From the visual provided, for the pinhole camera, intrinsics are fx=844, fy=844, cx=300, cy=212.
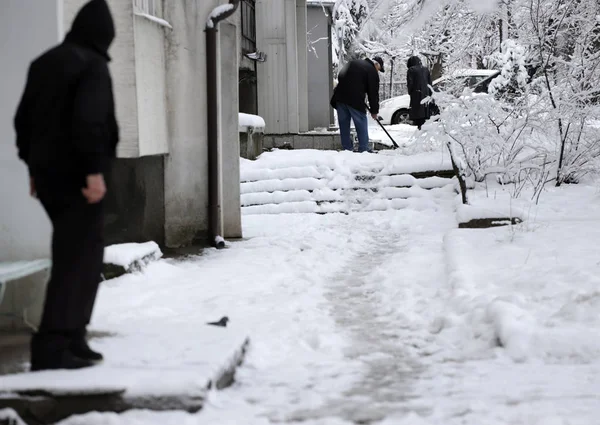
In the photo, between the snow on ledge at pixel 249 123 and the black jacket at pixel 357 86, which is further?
the black jacket at pixel 357 86

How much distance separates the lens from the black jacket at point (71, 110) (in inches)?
152

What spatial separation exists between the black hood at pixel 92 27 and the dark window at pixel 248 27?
510 inches

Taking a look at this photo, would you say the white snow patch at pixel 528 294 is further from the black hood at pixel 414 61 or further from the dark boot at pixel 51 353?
the black hood at pixel 414 61

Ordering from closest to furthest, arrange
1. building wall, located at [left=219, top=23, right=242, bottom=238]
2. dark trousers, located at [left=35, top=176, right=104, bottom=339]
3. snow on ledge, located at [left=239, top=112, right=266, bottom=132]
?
dark trousers, located at [left=35, top=176, right=104, bottom=339] < building wall, located at [left=219, top=23, right=242, bottom=238] < snow on ledge, located at [left=239, top=112, right=266, bottom=132]

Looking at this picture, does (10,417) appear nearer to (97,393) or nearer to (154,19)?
(97,393)

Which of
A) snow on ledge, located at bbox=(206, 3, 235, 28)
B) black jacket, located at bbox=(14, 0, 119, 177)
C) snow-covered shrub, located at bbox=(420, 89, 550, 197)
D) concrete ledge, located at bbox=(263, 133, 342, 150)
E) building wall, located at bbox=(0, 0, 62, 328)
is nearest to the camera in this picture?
black jacket, located at bbox=(14, 0, 119, 177)

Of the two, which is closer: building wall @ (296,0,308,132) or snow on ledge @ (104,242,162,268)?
snow on ledge @ (104,242,162,268)

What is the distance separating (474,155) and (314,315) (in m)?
6.09

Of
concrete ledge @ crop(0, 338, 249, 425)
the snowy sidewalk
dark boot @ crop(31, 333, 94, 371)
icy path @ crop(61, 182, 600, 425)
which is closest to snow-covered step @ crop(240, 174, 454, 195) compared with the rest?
icy path @ crop(61, 182, 600, 425)

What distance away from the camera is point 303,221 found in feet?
37.3

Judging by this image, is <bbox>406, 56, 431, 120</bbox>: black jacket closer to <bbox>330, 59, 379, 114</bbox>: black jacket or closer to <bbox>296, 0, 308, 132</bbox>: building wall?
<bbox>330, 59, 379, 114</bbox>: black jacket

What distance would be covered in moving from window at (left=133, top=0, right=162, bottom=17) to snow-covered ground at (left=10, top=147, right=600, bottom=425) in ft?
8.56

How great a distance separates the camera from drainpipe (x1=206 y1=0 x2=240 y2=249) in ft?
31.3

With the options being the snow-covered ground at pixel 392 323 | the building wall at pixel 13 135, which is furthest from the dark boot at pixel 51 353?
the building wall at pixel 13 135
